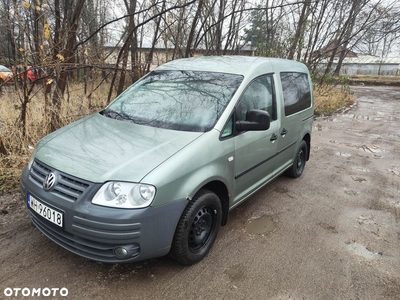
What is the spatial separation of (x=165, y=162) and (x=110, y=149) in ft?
1.71

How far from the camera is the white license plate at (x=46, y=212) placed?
2121 millimetres

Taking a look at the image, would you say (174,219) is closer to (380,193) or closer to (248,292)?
(248,292)

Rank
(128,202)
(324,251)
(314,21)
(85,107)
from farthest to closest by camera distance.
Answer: (314,21) → (85,107) → (324,251) → (128,202)

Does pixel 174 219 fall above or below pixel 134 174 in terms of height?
below

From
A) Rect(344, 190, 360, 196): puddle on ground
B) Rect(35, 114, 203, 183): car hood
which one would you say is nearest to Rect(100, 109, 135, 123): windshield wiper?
Rect(35, 114, 203, 183): car hood

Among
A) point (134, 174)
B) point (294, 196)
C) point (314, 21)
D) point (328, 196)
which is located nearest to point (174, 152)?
point (134, 174)

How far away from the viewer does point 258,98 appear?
327 cm

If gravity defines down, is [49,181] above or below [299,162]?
above

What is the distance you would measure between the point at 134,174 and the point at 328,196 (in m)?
3.12

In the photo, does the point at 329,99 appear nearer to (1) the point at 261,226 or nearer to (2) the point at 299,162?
(2) the point at 299,162

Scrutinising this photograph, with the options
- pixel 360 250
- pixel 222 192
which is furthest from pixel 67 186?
pixel 360 250

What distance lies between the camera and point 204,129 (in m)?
2.63

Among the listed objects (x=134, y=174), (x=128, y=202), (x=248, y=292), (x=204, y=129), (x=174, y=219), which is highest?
(x=204, y=129)

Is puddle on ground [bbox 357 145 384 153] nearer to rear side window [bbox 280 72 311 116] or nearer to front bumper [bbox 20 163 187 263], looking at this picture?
rear side window [bbox 280 72 311 116]
